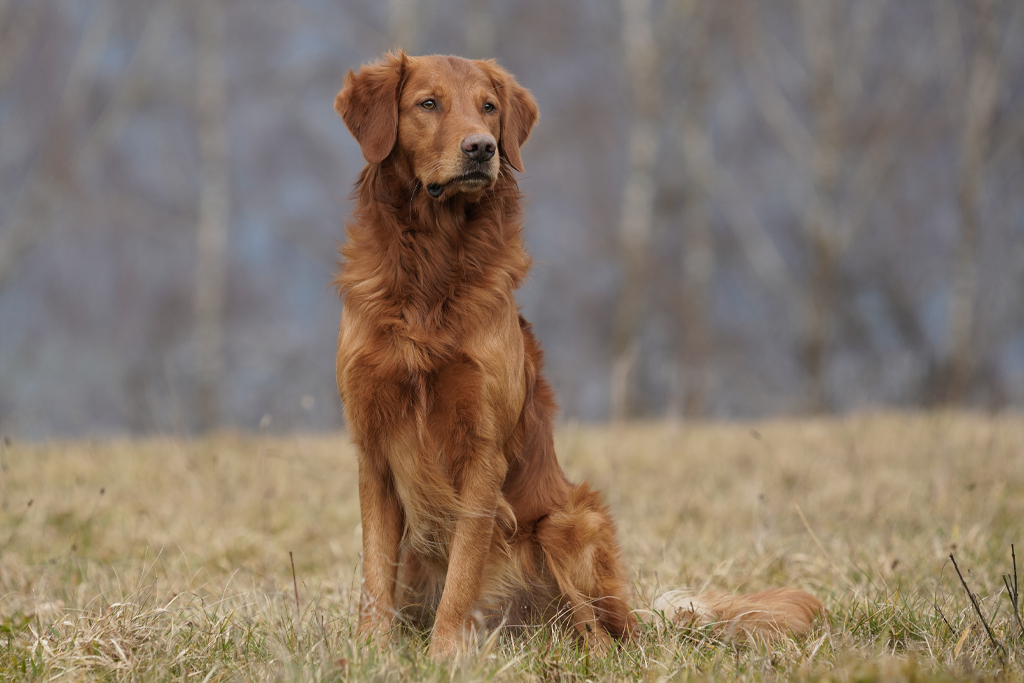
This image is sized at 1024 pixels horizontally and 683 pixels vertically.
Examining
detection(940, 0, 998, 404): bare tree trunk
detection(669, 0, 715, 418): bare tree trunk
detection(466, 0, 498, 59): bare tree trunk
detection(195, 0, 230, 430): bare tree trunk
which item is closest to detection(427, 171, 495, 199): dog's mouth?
detection(466, 0, 498, 59): bare tree trunk

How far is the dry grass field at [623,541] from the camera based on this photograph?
81.7 inches

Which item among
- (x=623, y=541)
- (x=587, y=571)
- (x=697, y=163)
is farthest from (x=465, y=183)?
(x=697, y=163)

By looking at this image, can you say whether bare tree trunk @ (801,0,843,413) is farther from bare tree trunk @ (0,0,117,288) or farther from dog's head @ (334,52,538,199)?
bare tree trunk @ (0,0,117,288)

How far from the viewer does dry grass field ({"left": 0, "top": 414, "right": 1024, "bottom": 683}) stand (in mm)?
2076

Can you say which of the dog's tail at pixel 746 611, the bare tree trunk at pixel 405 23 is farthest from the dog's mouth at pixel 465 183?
the bare tree trunk at pixel 405 23

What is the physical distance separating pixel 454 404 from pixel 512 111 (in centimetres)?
107

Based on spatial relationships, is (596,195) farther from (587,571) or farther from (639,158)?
(587,571)

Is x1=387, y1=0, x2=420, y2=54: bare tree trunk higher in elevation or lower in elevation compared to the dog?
higher

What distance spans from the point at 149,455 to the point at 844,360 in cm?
1072

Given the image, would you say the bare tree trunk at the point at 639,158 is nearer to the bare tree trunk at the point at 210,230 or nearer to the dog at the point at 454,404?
the bare tree trunk at the point at 210,230

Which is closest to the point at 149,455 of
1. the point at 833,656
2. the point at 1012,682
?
the point at 833,656

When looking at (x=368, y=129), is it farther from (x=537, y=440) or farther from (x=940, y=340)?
(x=940, y=340)

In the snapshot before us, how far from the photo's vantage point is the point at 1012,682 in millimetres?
1811

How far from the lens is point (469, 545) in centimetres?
231
